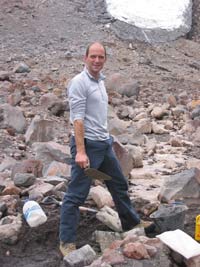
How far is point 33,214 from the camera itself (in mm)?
5266

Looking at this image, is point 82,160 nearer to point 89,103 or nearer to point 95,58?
point 89,103

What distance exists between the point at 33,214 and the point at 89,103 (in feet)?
4.00

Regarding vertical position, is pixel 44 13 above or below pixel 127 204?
below

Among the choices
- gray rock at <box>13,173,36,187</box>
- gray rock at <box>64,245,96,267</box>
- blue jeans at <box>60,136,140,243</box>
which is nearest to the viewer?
gray rock at <box>64,245,96,267</box>

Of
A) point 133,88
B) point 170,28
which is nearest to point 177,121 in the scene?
point 133,88

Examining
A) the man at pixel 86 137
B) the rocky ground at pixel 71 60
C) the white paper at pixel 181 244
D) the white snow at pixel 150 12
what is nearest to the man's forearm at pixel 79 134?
the man at pixel 86 137

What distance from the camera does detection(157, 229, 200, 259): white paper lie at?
4086 millimetres

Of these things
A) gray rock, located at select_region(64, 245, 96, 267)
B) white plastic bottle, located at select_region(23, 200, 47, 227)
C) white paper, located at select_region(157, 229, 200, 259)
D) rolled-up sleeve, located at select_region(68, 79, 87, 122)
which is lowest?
white plastic bottle, located at select_region(23, 200, 47, 227)

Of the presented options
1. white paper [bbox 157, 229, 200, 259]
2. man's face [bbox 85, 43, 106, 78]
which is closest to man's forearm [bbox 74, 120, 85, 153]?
man's face [bbox 85, 43, 106, 78]

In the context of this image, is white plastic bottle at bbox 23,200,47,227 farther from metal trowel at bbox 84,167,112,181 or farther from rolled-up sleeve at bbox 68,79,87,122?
rolled-up sleeve at bbox 68,79,87,122

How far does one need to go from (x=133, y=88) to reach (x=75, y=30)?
19.4ft

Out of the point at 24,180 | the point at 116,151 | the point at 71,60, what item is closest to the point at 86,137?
the point at 24,180

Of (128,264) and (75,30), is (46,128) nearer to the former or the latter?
(128,264)

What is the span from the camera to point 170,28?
65.6 ft
